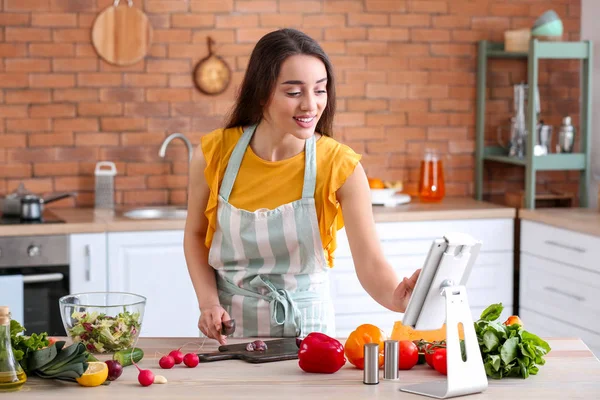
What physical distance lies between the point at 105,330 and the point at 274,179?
68cm

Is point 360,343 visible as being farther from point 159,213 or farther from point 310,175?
point 159,213

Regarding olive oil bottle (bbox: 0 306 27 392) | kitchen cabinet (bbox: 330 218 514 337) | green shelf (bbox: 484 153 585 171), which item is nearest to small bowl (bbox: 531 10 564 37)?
green shelf (bbox: 484 153 585 171)

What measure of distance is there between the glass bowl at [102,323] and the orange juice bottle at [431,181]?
105 inches

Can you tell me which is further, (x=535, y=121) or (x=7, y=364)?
(x=535, y=121)

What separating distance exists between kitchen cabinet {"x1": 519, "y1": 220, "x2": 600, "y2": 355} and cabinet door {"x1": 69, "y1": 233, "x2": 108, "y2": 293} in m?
1.90

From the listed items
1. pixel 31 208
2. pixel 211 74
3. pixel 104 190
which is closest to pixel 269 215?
pixel 31 208

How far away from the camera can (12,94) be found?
14.2ft

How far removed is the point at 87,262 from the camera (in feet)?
12.7

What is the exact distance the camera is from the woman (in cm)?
245

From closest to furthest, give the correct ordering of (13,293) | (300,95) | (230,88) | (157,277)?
(300,95), (13,293), (157,277), (230,88)

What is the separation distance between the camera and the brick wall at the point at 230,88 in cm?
436

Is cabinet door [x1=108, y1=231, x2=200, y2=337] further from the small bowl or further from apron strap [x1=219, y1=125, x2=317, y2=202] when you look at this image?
the small bowl

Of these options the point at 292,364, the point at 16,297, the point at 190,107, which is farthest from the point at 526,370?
the point at 190,107

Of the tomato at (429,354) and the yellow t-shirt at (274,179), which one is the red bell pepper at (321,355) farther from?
the yellow t-shirt at (274,179)
